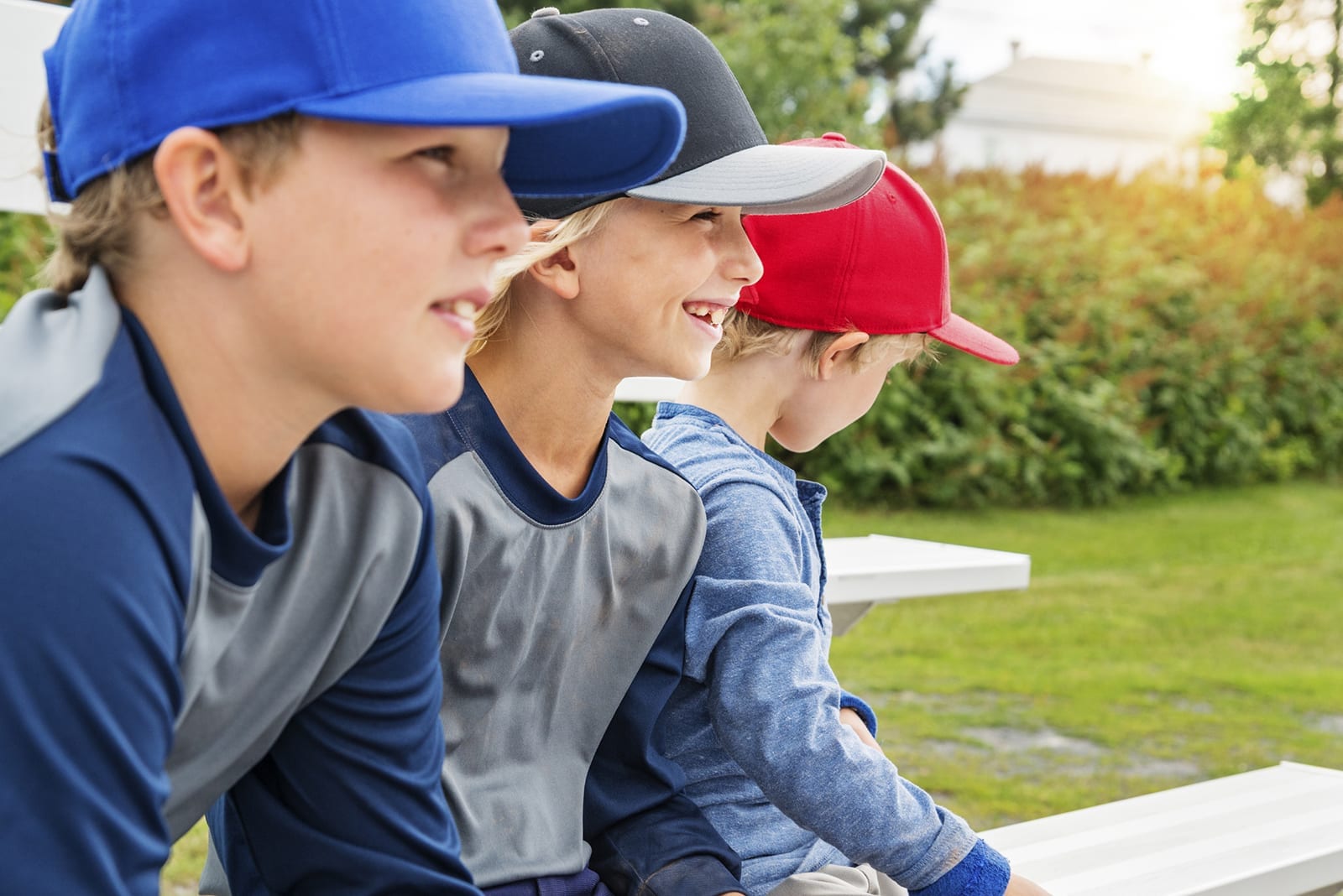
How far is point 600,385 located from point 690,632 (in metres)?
0.36

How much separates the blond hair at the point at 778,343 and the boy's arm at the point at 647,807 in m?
0.48

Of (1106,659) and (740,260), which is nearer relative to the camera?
(740,260)

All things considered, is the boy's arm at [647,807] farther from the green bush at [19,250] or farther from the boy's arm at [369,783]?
the green bush at [19,250]

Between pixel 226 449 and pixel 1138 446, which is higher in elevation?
pixel 226 449

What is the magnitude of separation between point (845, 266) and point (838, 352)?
0.13m

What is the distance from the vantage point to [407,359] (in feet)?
3.61

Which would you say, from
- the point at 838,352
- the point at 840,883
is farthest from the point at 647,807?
the point at 838,352

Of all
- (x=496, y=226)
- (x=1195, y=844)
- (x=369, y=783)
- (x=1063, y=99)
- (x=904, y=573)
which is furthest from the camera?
(x=1063, y=99)

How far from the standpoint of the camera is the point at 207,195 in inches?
41.4

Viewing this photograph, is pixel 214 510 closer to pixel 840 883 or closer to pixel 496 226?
pixel 496 226

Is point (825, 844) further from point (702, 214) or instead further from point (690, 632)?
point (702, 214)

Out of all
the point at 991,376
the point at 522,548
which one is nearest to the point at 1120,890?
the point at 522,548

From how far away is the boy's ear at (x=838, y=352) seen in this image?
2092 millimetres

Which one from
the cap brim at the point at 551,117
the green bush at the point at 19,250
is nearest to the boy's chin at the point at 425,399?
the cap brim at the point at 551,117
